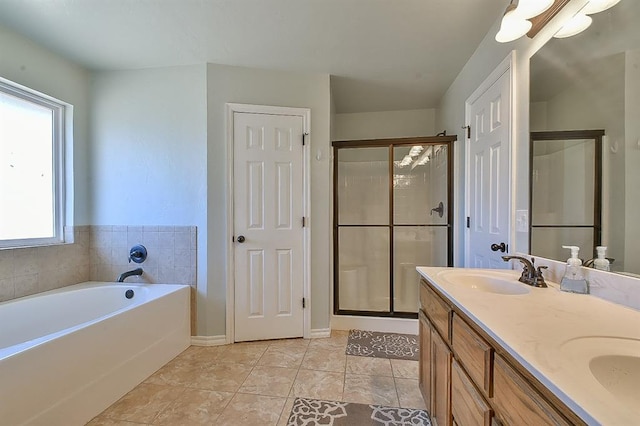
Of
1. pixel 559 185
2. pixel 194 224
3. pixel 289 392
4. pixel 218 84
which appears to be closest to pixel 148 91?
pixel 218 84

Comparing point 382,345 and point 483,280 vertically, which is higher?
point 483,280

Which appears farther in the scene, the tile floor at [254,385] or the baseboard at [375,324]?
the baseboard at [375,324]

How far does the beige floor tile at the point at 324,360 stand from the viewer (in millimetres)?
1930

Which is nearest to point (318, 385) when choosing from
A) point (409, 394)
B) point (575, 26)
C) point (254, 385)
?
point (254, 385)

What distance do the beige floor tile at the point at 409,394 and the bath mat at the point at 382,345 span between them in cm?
31

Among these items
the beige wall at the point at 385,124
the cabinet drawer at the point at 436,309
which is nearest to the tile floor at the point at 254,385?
the cabinet drawer at the point at 436,309

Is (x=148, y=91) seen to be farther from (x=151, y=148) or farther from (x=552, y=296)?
(x=552, y=296)

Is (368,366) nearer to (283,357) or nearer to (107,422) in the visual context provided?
(283,357)

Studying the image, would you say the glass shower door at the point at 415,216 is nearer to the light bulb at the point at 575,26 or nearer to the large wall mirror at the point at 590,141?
the large wall mirror at the point at 590,141

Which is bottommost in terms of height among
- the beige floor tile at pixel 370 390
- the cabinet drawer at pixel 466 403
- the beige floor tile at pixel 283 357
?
the beige floor tile at pixel 283 357

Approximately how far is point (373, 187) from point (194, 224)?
6.09ft

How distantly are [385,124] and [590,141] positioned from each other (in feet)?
7.93

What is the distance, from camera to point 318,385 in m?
1.72

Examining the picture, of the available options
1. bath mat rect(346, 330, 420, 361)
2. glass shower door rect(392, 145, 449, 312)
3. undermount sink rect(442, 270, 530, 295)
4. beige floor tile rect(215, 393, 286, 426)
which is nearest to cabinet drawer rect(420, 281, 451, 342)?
undermount sink rect(442, 270, 530, 295)
